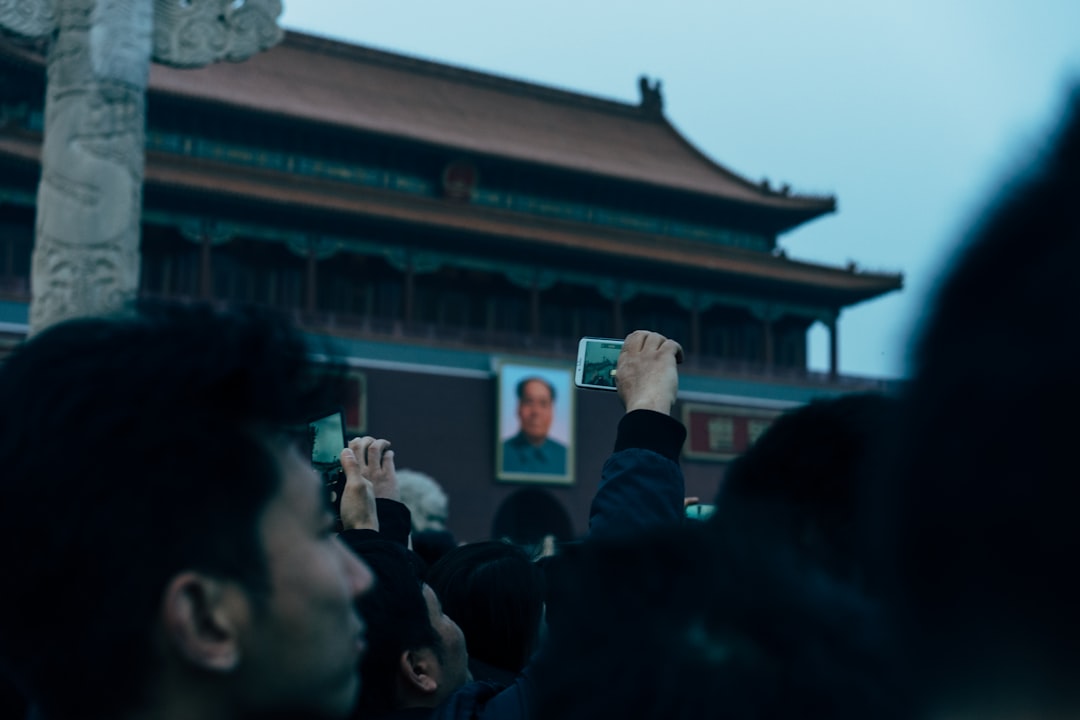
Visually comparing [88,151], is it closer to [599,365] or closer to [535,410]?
[599,365]

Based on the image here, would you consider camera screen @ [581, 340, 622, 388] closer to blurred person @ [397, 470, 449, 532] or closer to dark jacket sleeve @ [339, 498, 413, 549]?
dark jacket sleeve @ [339, 498, 413, 549]

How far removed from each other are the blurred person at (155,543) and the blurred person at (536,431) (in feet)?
45.6

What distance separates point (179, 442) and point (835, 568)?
0.61m

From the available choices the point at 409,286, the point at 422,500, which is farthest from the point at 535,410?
the point at 422,500

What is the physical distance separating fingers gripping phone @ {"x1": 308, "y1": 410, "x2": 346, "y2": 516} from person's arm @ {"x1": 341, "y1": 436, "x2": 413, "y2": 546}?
0.08 feet

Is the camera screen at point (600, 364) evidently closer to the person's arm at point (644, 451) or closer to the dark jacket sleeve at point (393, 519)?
the person's arm at point (644, 451)

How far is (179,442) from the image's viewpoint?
108 cm

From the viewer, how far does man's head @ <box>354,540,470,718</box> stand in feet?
6.20

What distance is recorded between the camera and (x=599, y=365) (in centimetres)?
213

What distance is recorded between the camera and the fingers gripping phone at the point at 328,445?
2.39m

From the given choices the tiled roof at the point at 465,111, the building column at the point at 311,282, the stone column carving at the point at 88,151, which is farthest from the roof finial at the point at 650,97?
the stone column carving at the point at 88,151

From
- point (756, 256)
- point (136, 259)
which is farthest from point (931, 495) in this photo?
point (756, 256)

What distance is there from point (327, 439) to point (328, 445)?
1 centimetres

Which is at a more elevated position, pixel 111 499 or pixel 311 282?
pixel 311 282
